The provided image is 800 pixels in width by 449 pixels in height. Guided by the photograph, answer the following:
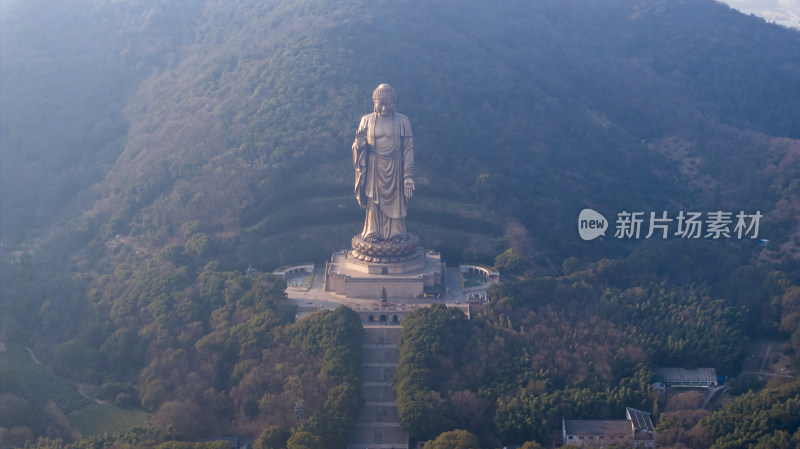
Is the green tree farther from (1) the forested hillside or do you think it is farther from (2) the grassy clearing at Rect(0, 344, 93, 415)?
(2) the grassy clearing at Rect(0, 344, 93, 415)

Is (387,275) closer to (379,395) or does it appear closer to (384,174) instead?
(384,174)

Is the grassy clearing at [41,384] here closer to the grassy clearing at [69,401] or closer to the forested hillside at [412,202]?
the grassy clearing at [69,401]

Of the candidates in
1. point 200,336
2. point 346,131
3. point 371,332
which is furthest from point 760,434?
point 346,131

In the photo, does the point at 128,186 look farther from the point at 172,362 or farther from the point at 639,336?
the point at 639,336
